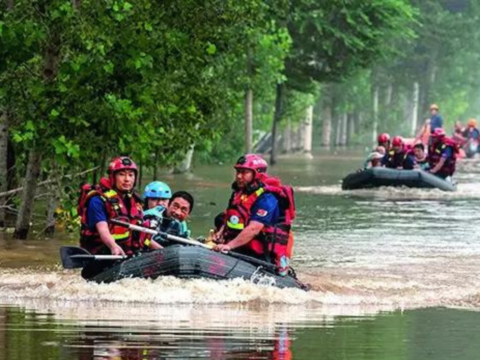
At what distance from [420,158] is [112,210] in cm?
2529

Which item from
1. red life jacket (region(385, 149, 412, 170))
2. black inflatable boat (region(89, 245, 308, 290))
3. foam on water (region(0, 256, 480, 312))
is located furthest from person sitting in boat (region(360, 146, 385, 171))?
black inflatable boat (region(89, 245, 308, 290))

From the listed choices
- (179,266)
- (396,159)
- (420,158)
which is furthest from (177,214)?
(420,158)

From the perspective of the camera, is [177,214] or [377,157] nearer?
[177,214]

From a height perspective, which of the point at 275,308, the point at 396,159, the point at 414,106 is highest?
the point at 414,106

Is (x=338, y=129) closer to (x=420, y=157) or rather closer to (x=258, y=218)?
(x=420, y=157)

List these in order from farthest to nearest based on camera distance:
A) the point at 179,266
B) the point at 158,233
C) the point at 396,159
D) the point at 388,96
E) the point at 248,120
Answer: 1. the point at 388,96
2. the point at 248,120
3. the point at 396,159
4. the point at 158,233
5. the point at 179,266

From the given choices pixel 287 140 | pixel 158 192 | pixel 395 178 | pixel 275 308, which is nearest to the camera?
pixel 275 308

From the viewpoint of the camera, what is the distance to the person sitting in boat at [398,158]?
39188 millimetres

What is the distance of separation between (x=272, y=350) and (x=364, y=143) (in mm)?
88710

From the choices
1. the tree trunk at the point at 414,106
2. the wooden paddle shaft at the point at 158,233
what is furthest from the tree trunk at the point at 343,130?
the wooden paddle shaft at the point at 158,233

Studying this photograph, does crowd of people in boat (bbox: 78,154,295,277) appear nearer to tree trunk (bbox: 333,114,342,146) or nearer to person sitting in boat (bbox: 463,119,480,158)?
person sitting in boat (bbox: 463,119,480,158)

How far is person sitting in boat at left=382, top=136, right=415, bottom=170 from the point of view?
129ft

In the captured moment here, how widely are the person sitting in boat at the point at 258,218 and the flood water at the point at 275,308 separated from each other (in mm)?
578

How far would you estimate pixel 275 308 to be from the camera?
15500 mm
